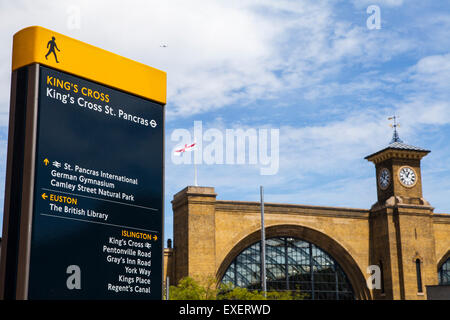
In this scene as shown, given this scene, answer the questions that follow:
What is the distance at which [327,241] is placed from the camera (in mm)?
51812

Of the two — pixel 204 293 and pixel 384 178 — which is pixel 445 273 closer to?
pixel 384 178

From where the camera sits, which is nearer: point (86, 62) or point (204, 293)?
point (86, 62)

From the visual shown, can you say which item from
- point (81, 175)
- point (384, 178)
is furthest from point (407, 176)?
point (81, 175)

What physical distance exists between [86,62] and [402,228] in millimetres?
43994

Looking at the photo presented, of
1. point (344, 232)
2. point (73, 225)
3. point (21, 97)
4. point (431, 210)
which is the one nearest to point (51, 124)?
point (21, 97)

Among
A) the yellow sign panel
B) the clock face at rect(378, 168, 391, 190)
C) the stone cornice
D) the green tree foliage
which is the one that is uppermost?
the clock face at rect(378, 168, 391, 190)

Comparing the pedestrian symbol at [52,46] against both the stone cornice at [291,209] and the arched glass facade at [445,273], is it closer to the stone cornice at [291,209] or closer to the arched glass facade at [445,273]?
the stone cornice at [291,209]

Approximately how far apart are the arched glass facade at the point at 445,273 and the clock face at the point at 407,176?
7705 millimetres

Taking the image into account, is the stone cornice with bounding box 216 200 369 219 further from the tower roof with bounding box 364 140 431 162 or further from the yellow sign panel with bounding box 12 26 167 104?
the yellow sign panel with bounding box 12 26 167 104

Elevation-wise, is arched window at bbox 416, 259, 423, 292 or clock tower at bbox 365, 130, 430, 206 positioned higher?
clock tower at bbox 365, 130, 430, 206

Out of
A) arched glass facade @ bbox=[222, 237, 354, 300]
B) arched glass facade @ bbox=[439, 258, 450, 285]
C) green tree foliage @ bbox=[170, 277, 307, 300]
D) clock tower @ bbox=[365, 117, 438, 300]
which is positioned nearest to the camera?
green tree foliage @ bbox=[170, 277, 307, 300]

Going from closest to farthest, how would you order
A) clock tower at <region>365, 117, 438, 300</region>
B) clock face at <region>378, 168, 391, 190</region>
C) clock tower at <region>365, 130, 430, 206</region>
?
clock tower at <region>365, 117, 438, 300</region> → clock tower at <region>365, 130, 430, 206</region> → clock face at <region>378, 168, 391, 190</region>

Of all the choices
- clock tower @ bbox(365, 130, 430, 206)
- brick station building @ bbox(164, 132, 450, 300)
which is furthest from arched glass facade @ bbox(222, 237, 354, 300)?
clock tower @ bbox(365, 130, 430, 206)

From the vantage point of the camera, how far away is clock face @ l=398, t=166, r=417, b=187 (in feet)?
177
